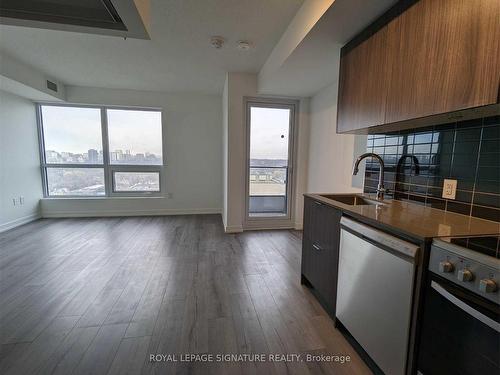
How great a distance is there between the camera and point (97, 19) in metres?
1.18

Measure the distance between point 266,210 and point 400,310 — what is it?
10.3 ft

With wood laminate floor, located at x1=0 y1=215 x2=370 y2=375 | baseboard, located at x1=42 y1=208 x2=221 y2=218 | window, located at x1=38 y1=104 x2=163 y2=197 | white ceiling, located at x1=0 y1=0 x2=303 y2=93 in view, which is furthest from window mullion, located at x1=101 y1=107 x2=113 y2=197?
wood laminate floor, located at x1=0 y1=215 x2=370 y2=375

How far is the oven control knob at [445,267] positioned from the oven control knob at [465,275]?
4 cm

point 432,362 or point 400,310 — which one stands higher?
point 400,310

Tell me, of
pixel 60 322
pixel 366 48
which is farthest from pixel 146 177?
pixel 366 48

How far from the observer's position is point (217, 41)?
2572 millimetres

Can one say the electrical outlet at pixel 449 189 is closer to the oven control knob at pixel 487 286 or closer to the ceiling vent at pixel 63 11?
the oven control knob at pixel 487 286

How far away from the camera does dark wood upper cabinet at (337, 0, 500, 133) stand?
102cm

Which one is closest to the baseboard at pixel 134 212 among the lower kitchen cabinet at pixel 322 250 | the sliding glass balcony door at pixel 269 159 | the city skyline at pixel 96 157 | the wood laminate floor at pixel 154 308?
the city skyline at pixel 96 157

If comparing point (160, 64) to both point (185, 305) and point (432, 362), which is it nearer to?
point (185, 305)

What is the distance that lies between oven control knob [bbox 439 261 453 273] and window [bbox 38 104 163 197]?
16.1 feet

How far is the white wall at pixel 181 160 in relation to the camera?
467 centimetres

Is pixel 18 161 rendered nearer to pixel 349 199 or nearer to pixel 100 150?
pixel 100 150

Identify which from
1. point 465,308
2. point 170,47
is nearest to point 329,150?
point 170,47
